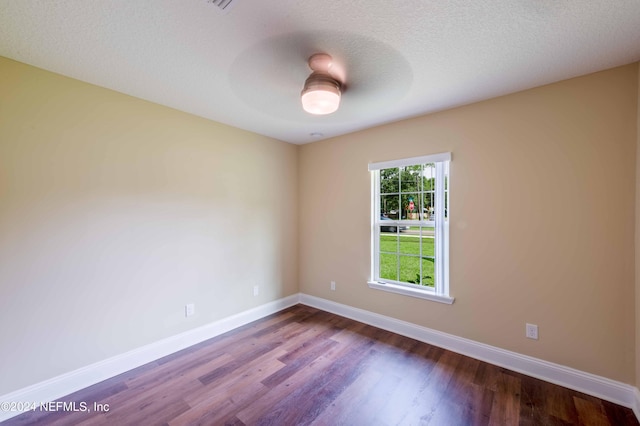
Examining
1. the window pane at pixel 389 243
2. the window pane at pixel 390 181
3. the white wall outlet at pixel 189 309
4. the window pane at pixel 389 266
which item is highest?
the window pane at pixel 390 181

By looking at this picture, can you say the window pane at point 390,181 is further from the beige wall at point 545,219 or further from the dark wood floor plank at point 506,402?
the dark wood floor plank at point 506,402

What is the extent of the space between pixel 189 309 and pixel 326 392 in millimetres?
1634

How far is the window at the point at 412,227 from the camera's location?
2.73 meters

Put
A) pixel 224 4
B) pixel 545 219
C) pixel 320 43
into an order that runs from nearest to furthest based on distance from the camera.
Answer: pixel 224 4 → pixel 320 43 → pixel 545 219

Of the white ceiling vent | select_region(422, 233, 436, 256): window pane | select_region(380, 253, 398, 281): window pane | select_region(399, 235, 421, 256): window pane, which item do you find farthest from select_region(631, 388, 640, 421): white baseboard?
the white ceiling vent

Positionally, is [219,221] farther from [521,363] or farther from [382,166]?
[521,363]

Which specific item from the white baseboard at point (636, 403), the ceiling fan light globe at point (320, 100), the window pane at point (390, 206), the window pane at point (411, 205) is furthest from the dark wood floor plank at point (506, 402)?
the ceiling fan light globe at point (320, 100)

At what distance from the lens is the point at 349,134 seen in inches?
136

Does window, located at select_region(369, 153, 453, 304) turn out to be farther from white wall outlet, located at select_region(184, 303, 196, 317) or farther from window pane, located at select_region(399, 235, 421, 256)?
white wall outlet, located at select_region(184, 303, 196, 317)

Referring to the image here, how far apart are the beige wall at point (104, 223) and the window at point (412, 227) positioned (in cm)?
171

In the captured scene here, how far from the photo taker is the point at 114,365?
7.29ft

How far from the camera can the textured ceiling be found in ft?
4.51

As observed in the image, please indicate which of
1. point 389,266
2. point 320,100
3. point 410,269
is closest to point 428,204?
point 410,269

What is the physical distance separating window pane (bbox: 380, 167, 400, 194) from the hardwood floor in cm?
170
